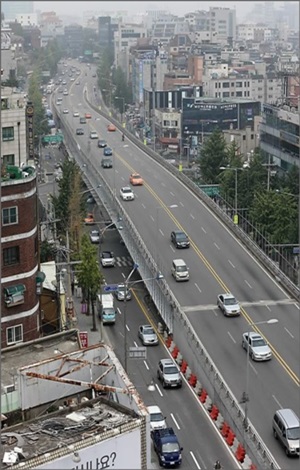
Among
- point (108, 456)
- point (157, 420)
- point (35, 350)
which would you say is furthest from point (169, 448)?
point (108, 456)

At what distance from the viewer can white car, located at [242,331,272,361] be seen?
12.8m

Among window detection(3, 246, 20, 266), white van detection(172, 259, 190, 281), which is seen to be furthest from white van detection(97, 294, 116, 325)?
window detection(3, 246, 20, 266)

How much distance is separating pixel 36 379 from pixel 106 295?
1093 cm

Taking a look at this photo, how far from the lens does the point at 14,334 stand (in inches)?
426

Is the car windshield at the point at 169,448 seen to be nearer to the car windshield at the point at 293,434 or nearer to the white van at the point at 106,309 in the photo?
the car windshield at the point at 293,434

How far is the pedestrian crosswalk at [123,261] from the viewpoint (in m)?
19.4

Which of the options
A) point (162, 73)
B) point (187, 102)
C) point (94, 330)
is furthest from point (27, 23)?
point (94, 330)

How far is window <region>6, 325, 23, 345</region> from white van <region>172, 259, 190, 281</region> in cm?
575

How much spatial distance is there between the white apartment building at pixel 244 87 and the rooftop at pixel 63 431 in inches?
1390

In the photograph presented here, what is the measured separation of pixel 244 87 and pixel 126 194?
71.5 feet

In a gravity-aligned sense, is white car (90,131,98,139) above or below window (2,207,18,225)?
below

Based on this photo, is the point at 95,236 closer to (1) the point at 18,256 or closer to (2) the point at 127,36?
(1) the point at 18,256

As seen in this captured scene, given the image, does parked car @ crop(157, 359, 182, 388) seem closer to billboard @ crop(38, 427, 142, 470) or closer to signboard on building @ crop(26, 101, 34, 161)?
signboard on building @ crop(26, 101, 34, 161)

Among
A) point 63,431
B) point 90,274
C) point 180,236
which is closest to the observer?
point 63,431
